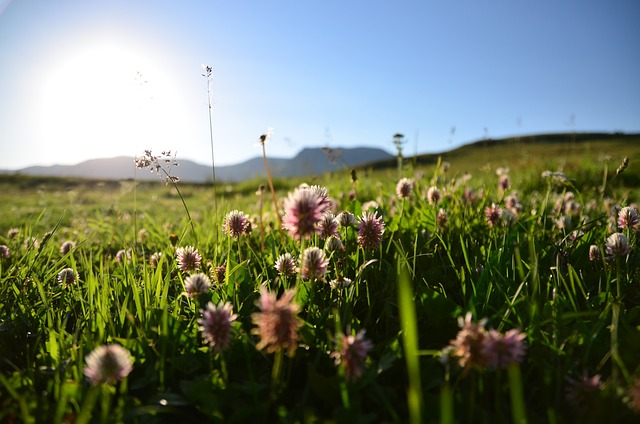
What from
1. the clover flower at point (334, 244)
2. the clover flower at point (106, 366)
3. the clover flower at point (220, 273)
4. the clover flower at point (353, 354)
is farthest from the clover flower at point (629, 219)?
the clover flower at point (106, 366)

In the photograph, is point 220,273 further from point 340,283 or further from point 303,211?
point 303,211

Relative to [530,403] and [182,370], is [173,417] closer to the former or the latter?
[182,370]

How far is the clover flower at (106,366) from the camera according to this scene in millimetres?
1274

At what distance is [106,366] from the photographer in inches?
50.4

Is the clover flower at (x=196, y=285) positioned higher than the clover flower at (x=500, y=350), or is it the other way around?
the clover flower at (x=196, y=285)

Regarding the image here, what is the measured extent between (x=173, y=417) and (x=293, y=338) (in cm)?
55

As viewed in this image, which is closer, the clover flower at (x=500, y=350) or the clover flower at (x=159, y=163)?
the clover flower at (x=500, y=350)

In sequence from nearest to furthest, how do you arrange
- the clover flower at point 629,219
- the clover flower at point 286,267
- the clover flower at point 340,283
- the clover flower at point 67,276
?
the clover flower at point 340,283, the clover flower at point 286,267, the clover flower at point 67,276, the clover flower at point 629,219

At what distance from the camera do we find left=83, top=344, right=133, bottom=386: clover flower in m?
1.27

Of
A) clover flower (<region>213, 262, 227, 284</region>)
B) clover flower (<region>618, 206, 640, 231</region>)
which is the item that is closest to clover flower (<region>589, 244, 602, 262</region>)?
clover flower (<region>618, 206, 640, 231</region>)

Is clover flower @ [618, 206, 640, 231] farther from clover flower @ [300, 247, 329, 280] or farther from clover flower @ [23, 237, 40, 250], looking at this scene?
clover flower @ [23, 237, 40, 250]

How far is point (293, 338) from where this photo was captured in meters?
1.29

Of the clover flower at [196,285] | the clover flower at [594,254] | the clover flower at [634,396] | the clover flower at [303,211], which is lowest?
the clover flower at [634,396]

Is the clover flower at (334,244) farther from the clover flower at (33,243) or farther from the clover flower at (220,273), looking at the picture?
the clover flower at (33,243)
